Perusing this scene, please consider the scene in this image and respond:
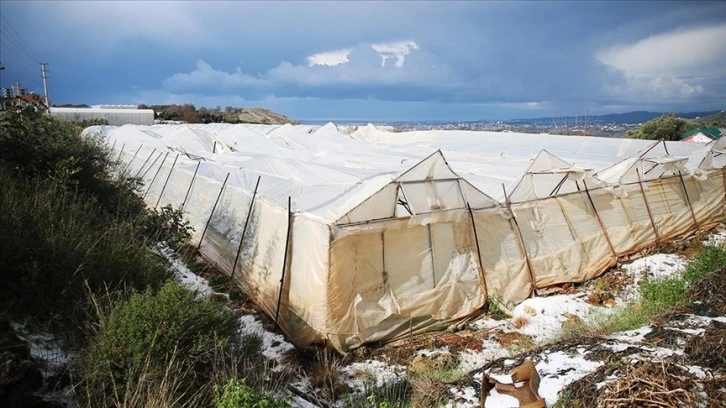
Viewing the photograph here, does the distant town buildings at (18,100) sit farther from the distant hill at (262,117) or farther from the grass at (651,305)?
the distant hill at (262,117)

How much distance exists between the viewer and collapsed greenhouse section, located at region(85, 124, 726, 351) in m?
6.79

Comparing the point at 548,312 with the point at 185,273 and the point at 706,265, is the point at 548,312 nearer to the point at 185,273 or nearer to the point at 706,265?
the point at 706,265

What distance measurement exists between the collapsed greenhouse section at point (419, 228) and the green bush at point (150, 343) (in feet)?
7.41

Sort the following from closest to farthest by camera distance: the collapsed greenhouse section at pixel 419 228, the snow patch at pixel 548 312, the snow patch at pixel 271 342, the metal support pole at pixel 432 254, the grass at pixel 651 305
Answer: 1. the grass at pixel 651 305
2. the snow patch at pixel 271 342
3. the collapsed greenhouse section at pixel 419 228
4. the snow patch at pixel 548 312
5. the metal support pole at pixel 432 254

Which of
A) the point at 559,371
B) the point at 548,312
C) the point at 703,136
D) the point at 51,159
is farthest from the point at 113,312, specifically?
the point at 703,136

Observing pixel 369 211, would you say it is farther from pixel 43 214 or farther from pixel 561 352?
pixel 43 214

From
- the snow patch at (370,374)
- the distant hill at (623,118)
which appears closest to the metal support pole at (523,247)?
the snow patch at (370,374)

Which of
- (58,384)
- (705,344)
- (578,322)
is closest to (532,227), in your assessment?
(578,322)

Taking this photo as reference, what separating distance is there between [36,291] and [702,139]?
3036cm

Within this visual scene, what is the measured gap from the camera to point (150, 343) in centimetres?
418

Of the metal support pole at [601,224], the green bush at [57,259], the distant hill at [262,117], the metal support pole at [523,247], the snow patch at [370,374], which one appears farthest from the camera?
the distant hill at [262,117]

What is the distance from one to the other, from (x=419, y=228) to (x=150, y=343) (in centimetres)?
459

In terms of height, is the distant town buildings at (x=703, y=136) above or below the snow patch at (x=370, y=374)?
above

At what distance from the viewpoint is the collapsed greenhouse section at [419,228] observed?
6.79m
